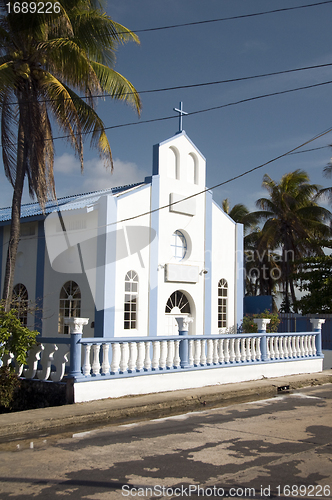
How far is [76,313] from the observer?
1509 centimetres

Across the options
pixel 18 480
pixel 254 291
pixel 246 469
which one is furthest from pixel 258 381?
pixel 254 291

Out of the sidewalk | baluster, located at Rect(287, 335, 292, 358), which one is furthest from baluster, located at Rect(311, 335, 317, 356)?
the sidewalk

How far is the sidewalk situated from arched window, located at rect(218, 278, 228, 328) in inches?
223

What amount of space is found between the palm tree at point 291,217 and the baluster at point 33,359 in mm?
20839

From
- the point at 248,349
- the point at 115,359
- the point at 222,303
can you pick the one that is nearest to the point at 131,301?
the point at 248,349

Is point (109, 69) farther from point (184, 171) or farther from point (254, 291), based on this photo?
point (254, 291)

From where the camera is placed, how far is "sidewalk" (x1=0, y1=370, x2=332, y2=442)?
7.47 metres

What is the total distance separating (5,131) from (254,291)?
30.6 meters

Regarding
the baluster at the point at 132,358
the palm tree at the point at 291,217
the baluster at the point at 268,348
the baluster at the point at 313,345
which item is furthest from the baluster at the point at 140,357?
the palm tree at the point at 291,217

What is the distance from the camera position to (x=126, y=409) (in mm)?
8625

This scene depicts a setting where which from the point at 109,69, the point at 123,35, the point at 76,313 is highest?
the point at 123,35

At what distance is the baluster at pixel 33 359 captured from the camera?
989 centimetres

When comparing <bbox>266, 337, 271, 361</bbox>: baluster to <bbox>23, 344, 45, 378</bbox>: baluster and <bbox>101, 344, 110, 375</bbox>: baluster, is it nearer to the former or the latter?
<bbox>101, 344, 110, 375</bbox>: baluster

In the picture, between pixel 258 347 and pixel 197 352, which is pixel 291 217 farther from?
pixel 197 352
